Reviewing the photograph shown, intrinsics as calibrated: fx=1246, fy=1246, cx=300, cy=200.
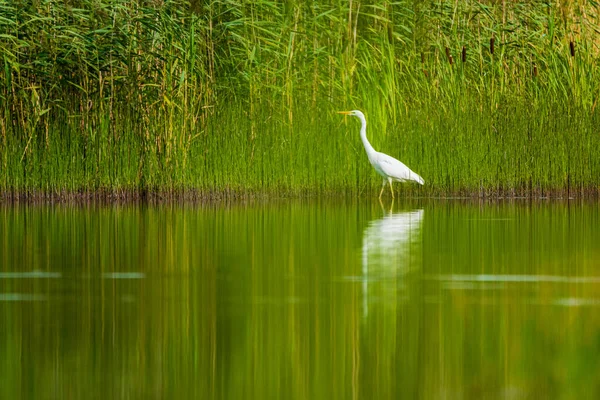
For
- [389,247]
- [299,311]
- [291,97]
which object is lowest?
[299,311]

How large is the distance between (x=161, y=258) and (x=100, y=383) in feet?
13.3

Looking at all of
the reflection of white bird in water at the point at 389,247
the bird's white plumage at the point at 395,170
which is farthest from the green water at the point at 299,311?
the bird's white plumage at the point at 395,170

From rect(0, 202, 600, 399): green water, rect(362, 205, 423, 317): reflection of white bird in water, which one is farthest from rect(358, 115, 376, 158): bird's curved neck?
rect(0, 202, 600, 399): green water

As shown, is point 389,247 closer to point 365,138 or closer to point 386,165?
point 386,165

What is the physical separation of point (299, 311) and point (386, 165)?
8.31 m

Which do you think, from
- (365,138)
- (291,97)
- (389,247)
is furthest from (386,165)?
(389,247)

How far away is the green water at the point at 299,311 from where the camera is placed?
436 centimetres

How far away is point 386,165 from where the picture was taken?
14.1 metres

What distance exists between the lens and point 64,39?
1352 cm

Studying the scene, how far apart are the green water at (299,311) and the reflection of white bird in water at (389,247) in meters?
0.03

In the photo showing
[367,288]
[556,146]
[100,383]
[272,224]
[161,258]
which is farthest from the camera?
[556,146]

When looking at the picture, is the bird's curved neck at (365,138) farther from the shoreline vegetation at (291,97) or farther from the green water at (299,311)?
the green water at (299,311)

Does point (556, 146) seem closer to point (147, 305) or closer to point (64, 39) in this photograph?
point (64, 39)

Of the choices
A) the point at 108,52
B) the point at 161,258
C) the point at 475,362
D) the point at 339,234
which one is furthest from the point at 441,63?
the point at 475,362
